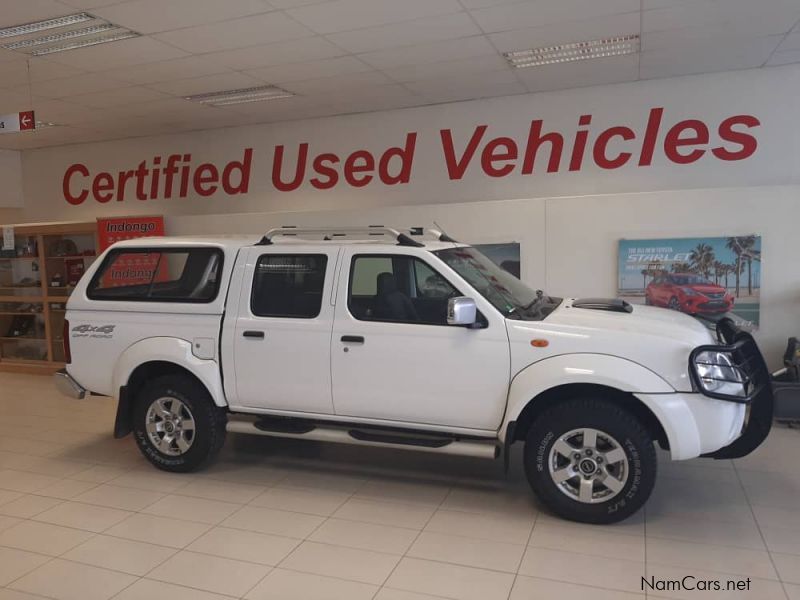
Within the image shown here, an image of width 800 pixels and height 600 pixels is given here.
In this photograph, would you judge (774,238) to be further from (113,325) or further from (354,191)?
(113,325)

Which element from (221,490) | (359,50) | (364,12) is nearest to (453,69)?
(359,50)

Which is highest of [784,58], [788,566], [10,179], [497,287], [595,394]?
[784,58]

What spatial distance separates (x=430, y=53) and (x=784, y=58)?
3519 millimetres

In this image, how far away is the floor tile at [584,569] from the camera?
3115 mm

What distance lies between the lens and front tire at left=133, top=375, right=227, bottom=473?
4.56 m

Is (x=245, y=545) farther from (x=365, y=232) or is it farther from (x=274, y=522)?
(x=365, y=232)

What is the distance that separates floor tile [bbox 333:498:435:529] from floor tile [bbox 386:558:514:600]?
1.58ft

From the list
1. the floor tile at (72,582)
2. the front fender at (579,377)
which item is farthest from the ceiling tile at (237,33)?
the floor tile at (72,582)

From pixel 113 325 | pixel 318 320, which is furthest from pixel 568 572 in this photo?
pixel 113 325

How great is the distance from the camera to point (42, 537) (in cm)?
377

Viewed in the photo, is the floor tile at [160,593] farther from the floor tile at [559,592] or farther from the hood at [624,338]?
the hood at [624,338]

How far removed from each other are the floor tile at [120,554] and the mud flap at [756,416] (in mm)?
3184

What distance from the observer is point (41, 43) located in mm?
5422

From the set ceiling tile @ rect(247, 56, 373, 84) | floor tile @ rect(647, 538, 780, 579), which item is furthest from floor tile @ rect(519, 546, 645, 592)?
ceiling tile @ rect(247, 56, 373, 84)
